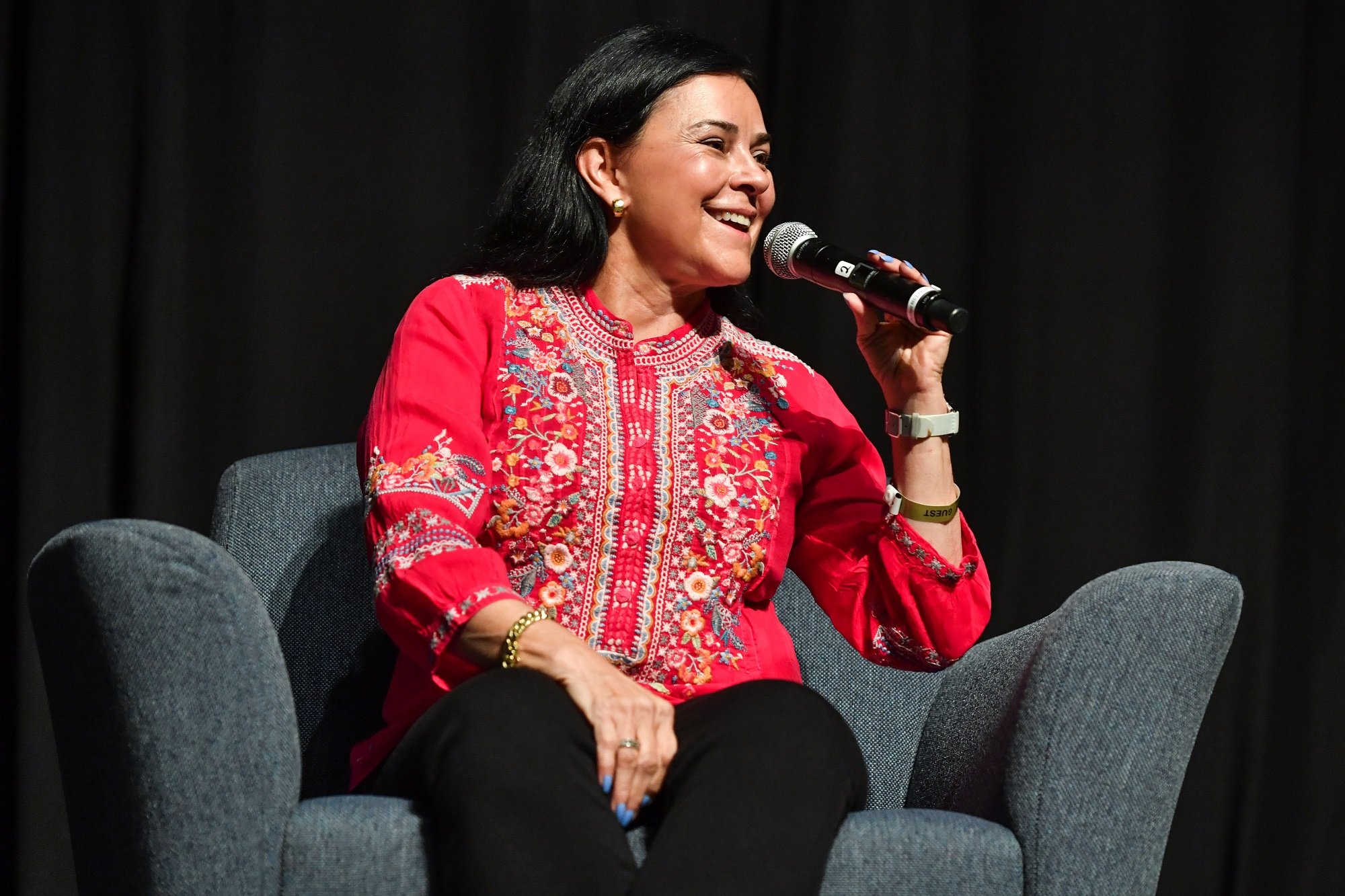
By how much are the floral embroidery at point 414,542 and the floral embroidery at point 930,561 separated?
50 centimetres

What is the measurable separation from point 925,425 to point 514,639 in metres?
0.55

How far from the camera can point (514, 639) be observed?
3.87 feet

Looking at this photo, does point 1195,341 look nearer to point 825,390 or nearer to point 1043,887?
point 825,390

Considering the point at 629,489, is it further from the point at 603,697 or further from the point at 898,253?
the point at 898,253

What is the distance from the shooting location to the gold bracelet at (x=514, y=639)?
1.18 meters

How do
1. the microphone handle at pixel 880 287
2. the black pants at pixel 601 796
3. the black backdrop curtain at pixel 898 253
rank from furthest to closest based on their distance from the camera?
the black backdrop curtain at pixel 898 253 < the microphone handle at pixel 880 287 < the black pants at pixel 601 796

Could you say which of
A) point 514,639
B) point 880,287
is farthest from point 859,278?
point 514,639

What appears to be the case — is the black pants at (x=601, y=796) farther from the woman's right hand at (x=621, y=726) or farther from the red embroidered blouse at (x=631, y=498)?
the red embroidered blouse at (x=631, y=498)

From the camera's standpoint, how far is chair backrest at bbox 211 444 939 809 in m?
1.55

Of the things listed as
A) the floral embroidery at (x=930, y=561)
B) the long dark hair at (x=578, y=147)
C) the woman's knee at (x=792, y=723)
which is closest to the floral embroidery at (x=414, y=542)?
the woman's knee at (x=792, y=723)

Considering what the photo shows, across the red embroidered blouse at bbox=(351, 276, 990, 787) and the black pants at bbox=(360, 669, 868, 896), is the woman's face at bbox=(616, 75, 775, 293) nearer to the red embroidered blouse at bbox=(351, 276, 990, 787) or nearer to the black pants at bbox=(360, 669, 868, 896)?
the red embroidered blouse at bbox=(351, 276, 990, 787)

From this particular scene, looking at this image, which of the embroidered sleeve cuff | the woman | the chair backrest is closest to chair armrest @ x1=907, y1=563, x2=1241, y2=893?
the woman

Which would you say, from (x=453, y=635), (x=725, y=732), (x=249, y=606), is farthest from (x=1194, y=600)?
(x=249, y=606)

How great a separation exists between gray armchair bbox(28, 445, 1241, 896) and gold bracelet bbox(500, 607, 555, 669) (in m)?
0.15
